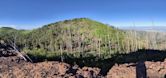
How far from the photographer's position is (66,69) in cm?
2014

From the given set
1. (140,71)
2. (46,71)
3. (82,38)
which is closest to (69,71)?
(46,71)

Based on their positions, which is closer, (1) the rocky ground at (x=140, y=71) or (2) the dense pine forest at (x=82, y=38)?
(1) the rocky ground at (x=140, y=71)

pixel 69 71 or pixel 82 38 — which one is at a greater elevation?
pixel 82 38

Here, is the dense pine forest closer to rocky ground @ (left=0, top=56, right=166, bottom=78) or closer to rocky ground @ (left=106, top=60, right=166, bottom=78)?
rocky ground @ (left=106, top=60, right=166, bottom=78)

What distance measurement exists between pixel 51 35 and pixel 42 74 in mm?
82187

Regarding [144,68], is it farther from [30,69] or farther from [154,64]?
[30,69]

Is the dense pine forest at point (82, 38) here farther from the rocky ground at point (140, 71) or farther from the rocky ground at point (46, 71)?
the rocky ground at point (46, 71)

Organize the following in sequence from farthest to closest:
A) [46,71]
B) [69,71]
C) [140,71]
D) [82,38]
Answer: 1. [82,38]
2. [69,71]
3. [46,71]
4. [140,71]

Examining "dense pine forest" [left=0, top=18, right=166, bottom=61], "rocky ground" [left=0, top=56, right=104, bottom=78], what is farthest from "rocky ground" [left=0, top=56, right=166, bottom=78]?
"dense pine forest" [left=0, top=18, right=166, bottom=61]

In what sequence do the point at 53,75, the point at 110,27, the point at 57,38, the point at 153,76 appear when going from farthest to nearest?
1. the point at 110,27
2. the point at 57,38
3. the point at 153,76
4. the point at 53,75

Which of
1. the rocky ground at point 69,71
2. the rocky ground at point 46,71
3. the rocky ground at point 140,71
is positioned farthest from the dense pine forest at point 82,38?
the rocky ground at point 46,71

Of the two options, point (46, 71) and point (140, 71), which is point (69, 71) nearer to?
point (46, 71)

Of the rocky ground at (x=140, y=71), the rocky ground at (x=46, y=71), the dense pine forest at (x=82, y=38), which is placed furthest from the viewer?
the dense pine forest at (x=82, y=38)

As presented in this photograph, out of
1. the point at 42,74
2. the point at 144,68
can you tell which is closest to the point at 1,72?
the point at 42,74
